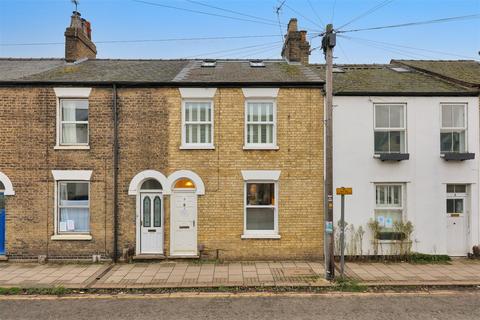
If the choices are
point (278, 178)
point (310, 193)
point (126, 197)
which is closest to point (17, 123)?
point (126, 197)

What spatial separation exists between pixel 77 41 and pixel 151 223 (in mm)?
8454

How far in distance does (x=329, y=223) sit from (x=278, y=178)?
257cm

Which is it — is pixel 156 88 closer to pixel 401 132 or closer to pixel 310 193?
pixel 310 193

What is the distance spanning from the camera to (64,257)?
10.6 meters

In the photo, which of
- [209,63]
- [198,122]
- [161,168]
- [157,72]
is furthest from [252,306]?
[209,63]

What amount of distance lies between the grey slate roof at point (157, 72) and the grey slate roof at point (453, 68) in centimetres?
496

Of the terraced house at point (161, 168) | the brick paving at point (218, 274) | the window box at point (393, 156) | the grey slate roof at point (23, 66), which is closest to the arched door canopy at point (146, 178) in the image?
the terraced house at point (161, 168)

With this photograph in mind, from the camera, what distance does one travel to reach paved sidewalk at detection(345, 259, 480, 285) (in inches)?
342

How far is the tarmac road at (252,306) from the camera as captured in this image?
22.0 feet

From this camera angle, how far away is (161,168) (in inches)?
425

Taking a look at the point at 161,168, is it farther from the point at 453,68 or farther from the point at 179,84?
the point at 453,68

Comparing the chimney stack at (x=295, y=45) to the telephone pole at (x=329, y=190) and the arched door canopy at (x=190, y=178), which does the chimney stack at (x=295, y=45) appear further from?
the arched door canopy at (x=190, y=178)

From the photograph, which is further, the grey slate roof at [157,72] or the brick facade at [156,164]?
the grey slate roof at [157,72]

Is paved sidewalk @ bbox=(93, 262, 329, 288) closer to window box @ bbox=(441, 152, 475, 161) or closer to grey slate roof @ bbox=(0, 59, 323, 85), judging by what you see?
window box @ bbox=(441, 152, 475, 161)
